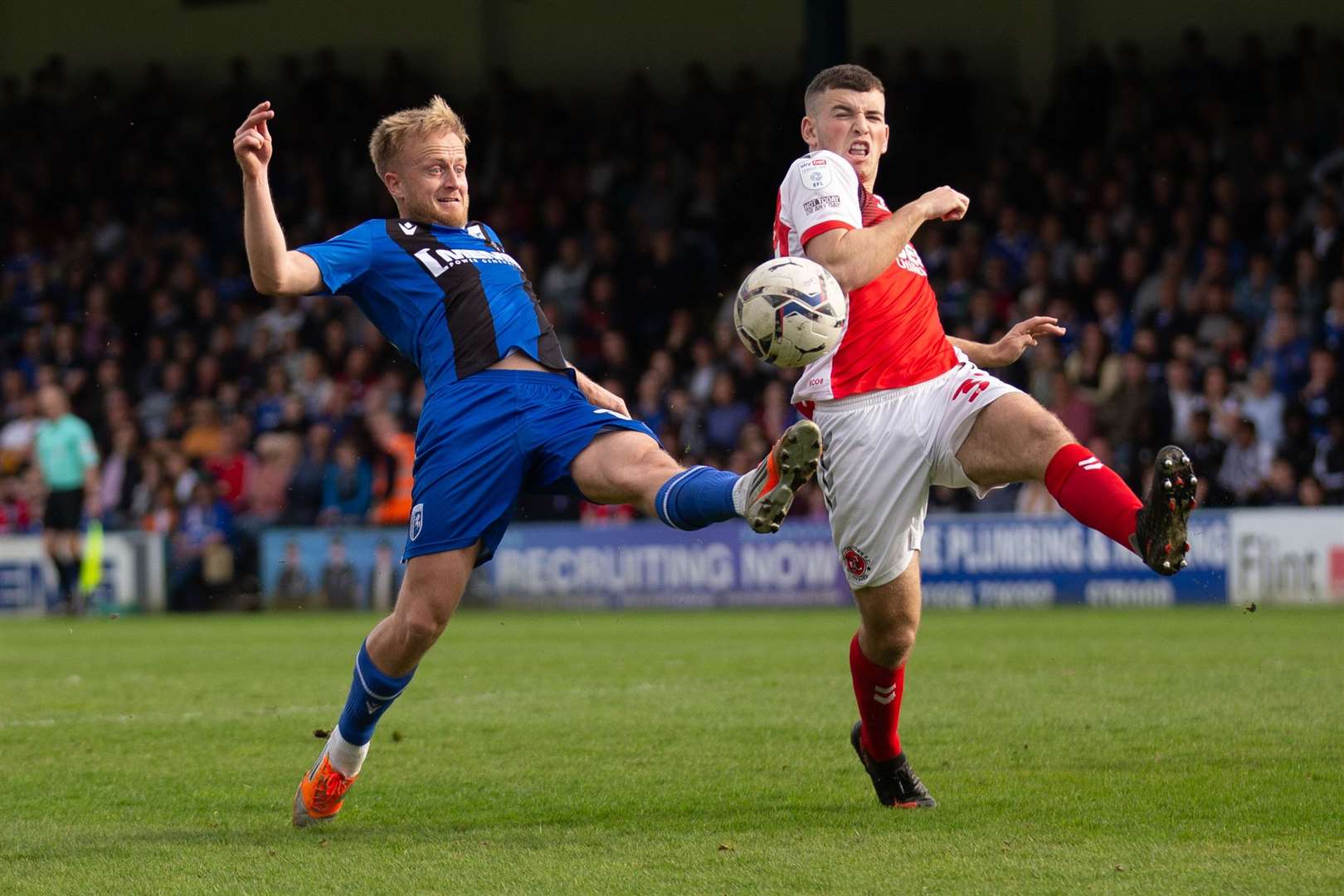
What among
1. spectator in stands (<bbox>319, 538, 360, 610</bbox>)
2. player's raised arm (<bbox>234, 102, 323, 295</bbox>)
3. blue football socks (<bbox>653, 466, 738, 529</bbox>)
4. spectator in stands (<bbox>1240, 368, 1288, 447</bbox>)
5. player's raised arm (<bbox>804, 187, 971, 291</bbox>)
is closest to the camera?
blue football socks (<bbox>653, 466, 738, 529</bbox>)

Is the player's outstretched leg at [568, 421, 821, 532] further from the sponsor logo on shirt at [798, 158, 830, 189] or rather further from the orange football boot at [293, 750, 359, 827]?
the orange football boot at [293, 750, 359, 827]

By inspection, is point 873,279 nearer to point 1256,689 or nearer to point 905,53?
point 1256,689

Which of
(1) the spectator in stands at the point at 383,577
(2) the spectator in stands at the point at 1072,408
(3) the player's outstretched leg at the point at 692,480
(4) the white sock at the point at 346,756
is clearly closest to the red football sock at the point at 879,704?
(3) the player's outstretched leg at the point at 692,480

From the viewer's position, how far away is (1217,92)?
18469 millimetres

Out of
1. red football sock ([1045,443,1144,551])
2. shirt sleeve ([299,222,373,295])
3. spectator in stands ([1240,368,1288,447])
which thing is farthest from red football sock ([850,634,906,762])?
spectator in stands ([1240,368,1288,447])

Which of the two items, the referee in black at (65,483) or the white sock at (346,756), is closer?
the white sock at (346,756)

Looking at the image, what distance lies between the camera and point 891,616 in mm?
5535

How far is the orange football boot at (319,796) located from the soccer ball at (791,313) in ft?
5.70

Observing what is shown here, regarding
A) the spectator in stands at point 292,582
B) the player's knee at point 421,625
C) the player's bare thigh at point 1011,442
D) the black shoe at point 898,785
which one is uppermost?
the player's bare thigh at point 1011,442

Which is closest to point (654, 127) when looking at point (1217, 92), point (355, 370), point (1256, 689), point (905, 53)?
point (905, 53)

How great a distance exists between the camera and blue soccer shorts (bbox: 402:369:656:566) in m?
5.21

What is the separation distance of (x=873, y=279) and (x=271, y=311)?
17126 millimetres

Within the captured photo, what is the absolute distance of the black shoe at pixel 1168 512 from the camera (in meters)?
4.60

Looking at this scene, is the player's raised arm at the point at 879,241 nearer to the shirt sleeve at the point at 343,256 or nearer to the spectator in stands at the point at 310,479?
the shirt sleeve at the point at 343,256
